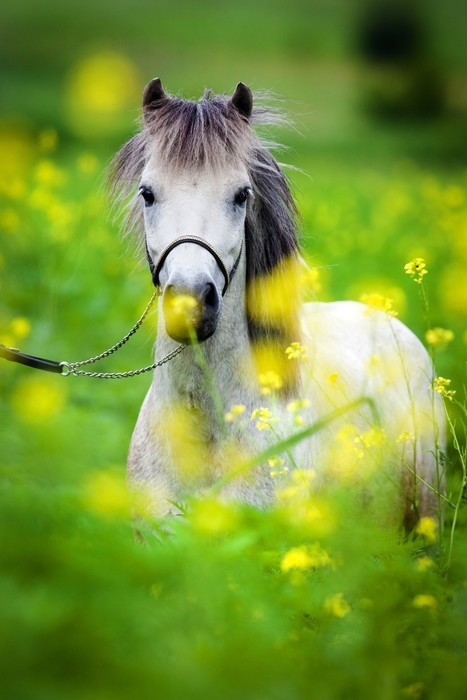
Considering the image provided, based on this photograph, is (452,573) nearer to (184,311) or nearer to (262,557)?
(262,557)

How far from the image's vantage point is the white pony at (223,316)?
2.94 m

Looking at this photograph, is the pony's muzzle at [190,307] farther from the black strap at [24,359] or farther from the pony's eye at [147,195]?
the black strap at [24,359]

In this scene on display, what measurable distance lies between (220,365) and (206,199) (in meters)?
0.72

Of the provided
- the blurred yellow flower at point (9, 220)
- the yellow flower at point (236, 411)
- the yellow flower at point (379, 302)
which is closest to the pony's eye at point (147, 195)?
the yellow flower at point (236, 411)

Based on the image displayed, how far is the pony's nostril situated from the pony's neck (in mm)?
380

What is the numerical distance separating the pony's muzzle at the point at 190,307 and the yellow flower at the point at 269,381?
37 centimetres

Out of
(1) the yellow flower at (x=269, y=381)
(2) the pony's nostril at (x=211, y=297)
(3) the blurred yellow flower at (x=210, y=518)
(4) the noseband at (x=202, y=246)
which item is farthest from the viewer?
(1) the yellow flower at (x=269, y=381)

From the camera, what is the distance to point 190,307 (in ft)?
8.86

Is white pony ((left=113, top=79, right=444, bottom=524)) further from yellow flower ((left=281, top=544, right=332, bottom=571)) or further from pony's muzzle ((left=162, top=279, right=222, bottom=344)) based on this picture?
yellow flower ((left=281, top=544, right=332, bottom=571))

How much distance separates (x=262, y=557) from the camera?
2516 mm

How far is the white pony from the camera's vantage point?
116 inches

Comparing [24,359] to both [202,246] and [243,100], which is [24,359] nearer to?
[202,246]

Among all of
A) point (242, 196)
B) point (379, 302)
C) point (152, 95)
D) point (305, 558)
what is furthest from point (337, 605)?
point (152, 95)

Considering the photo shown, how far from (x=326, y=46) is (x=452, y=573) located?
46.6 metres
